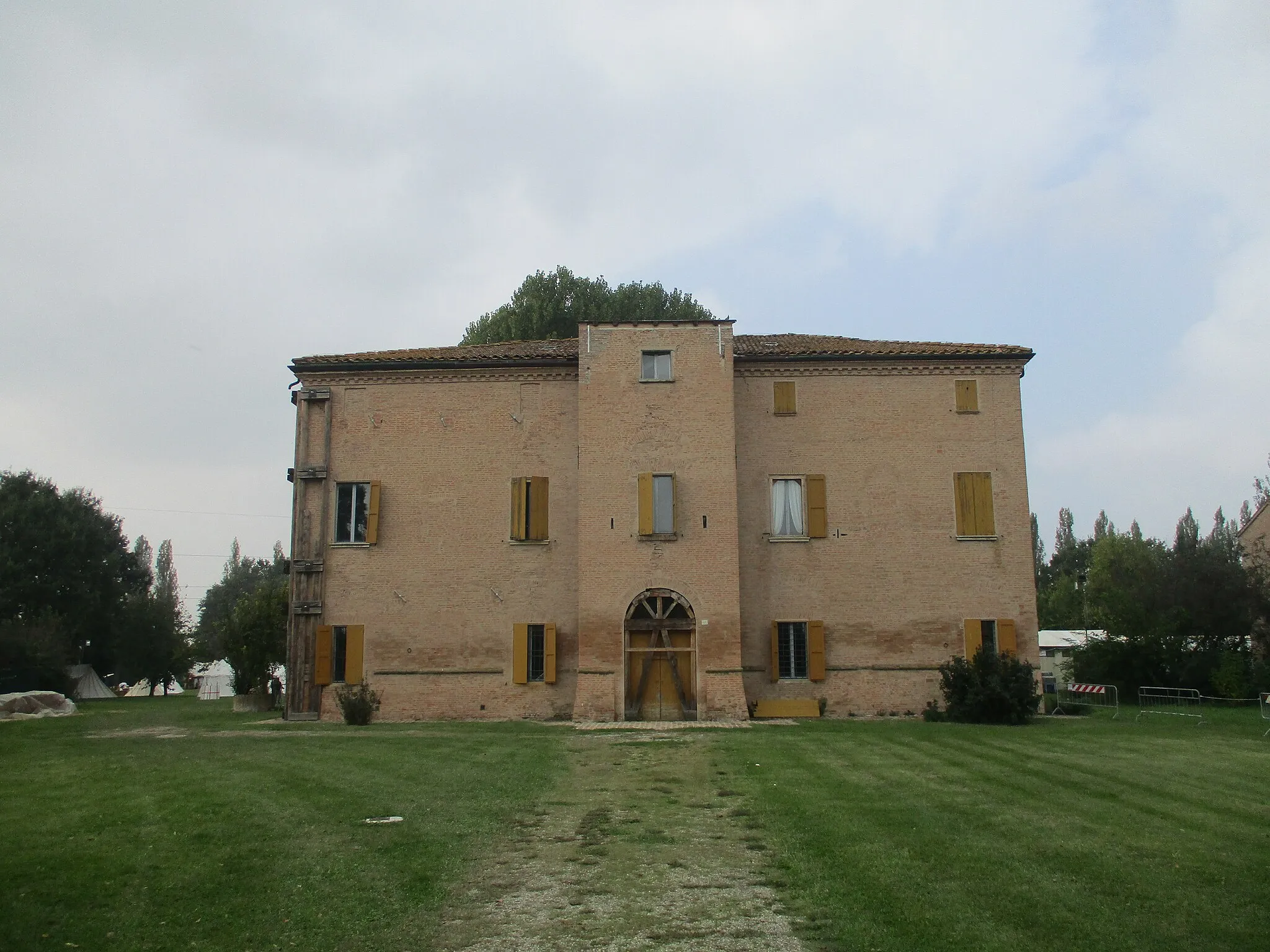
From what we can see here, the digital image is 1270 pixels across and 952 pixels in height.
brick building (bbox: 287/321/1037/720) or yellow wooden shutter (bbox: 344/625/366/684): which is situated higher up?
brick building (bbox: 287/321/1037/720)

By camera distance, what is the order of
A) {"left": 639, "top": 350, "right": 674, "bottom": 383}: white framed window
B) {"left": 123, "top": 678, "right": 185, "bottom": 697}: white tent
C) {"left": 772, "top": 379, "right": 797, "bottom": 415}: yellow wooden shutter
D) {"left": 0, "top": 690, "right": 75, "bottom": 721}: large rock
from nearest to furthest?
{"left": 639, "top": 350, "right": 674, "bottom": 383}: white framed window
{"left": 772, "top": 379, "right": 797, "bottom": 415}: yellow wooden shutter
{"left": 0, "top": 690, "right": 75, "bottom": 721}: large rock
{"left": 123, "top": 678, "right": 185, "bottom": 697}: white tent

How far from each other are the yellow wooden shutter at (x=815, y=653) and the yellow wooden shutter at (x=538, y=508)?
7.47 m

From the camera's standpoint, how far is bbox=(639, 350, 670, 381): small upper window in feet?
86.1

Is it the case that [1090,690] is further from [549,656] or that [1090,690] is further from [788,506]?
[549,656]

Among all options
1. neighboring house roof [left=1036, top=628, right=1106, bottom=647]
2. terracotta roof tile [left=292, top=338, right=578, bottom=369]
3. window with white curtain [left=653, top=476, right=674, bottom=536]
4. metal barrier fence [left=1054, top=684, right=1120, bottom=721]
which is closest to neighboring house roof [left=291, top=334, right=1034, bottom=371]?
terracotta roof tile [left=292, top=338, right=578, bottom=369]

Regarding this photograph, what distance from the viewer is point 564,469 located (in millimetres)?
26984

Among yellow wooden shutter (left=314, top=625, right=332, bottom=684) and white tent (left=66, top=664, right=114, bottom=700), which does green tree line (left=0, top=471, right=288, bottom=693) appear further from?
yellow wooden shutter (left=314, top=625, right=332, bottom=684)

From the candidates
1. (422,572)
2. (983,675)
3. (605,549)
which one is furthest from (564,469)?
(983,675)

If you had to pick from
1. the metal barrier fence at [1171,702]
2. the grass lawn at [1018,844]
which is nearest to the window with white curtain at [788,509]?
the grass lawn at [1018,844]

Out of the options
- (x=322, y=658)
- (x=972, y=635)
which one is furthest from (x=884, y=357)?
(x=322, y=658)

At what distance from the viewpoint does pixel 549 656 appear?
26.0m

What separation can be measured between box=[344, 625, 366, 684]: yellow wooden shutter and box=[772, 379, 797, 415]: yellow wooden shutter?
12.6 metres

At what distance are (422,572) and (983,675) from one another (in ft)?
47.4

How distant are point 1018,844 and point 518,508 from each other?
732 inches
